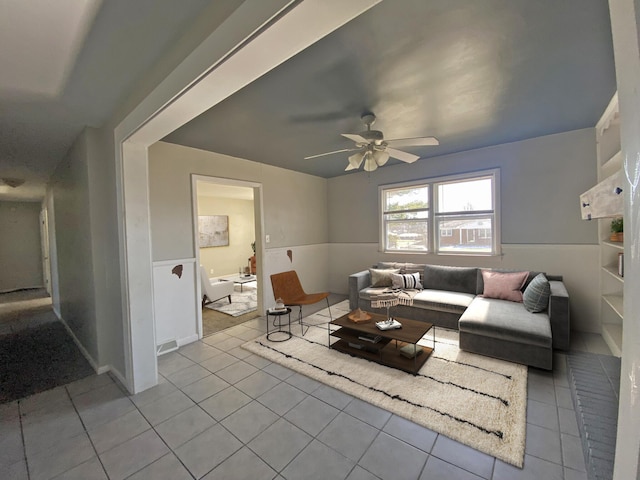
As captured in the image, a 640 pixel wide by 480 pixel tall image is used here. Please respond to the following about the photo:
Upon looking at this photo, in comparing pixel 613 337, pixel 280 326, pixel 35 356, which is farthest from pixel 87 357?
pixel 613 337

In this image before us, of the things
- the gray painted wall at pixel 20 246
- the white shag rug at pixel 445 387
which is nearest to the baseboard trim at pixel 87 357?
the white shag rug at pixel 445 387

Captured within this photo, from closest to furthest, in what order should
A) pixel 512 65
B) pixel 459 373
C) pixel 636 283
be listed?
pixel 636 283 < pixel 512 65 < pixel 459 373

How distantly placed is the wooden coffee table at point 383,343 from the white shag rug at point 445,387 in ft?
0.22

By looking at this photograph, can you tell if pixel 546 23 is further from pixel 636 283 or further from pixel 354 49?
pixel 636 283

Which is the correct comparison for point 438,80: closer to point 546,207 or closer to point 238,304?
point 546,207

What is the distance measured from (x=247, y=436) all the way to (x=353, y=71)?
2.70m

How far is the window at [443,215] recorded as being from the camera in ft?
13.3

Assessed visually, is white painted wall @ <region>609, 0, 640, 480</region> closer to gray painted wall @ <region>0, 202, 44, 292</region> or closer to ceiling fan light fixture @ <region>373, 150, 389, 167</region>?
ceiling fan light fixture @ <region>373, 150, 389, 167</region>

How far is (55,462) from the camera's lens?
5.60 ft

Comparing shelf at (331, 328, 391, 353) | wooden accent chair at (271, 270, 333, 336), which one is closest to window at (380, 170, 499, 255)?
wooden accent chair at (271, 270, 333, 336)

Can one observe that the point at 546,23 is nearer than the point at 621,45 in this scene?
No

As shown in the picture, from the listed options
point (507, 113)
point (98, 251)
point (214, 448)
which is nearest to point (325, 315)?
point (214, 448)

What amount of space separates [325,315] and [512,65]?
3.68m

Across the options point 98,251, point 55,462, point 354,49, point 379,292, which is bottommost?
point 55,462
